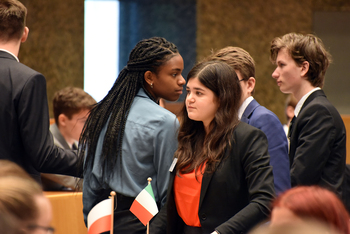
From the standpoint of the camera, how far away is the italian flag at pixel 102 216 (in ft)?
5.79

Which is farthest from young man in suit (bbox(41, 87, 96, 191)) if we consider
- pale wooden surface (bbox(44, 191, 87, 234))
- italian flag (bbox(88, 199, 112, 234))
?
italian flag (bbox(88, 199, 112, 234))

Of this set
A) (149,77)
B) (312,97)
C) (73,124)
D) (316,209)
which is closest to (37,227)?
(316,209)

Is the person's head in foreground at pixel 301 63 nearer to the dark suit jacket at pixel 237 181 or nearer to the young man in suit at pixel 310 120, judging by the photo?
the young man in suit at pixel 310 120

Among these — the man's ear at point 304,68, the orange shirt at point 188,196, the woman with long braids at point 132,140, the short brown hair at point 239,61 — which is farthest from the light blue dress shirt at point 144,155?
the man's ear at point 304,68

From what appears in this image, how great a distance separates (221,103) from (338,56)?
16.6 feet

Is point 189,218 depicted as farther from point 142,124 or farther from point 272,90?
point 272,90

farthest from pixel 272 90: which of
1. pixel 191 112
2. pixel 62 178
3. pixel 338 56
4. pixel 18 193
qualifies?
pixel 18 193

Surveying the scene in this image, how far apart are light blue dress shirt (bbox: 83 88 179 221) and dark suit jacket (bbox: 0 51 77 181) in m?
0.30

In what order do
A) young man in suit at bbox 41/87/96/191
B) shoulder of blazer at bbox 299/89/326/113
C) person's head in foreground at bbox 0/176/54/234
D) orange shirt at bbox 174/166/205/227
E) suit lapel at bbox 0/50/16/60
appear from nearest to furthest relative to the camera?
1. person's head in foreground at bbox 0/176/54/234
2. orange shirt at bbox 174/166/205/227
3. suit lapel at bbox 0/50/16/60
4. shoulder of blazer at bbox 299/89/326/113
5. young man in suit at bbox 41/87/96/191

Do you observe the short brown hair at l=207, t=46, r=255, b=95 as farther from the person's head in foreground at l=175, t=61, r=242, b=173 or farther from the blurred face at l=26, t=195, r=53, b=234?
the blurred face at l=26, t=195, r=53, b=234

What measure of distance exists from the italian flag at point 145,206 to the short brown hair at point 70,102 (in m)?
1.82

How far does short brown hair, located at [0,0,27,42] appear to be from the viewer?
2.02m

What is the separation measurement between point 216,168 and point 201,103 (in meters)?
0.30

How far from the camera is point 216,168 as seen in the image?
1.67 m
